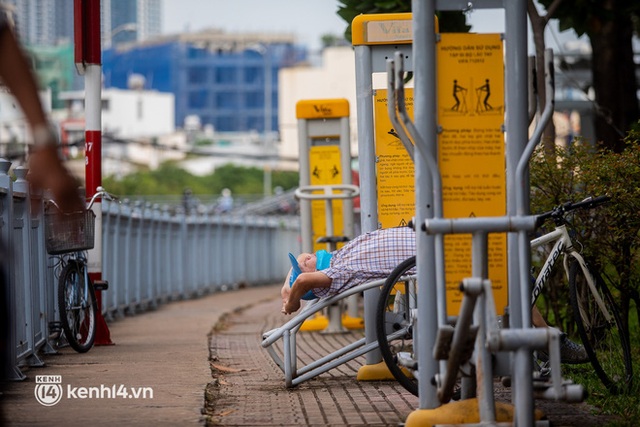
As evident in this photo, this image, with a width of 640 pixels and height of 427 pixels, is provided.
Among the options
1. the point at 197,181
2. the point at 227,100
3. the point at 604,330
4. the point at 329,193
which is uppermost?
the point at 227,100

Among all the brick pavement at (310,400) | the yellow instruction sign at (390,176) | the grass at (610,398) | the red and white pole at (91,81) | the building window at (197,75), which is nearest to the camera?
the grass at (610,398)

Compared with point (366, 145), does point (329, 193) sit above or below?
below

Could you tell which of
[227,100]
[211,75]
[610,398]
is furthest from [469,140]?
[227,100]

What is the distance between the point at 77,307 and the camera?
1018 centimetres

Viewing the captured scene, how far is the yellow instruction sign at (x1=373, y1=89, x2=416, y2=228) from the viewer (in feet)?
28.5

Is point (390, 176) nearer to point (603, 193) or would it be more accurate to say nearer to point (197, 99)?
point (603, 193)

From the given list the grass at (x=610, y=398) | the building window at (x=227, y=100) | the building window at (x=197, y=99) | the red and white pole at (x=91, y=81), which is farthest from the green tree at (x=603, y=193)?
the building window at (x=227, y=100)

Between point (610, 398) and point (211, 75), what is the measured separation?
166452mm

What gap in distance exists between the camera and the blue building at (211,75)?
548 ft

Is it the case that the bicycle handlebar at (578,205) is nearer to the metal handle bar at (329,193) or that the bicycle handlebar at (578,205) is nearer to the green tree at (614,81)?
the metal handle bar at (329,193)

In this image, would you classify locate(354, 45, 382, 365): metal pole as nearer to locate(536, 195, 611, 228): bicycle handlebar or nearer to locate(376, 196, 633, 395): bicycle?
locate(376, 196, 633, 395): bicycle

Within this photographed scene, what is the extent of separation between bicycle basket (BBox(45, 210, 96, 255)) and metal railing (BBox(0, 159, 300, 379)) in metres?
0.10

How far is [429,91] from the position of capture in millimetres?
5637

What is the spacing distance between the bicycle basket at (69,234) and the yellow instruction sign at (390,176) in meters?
2.09
